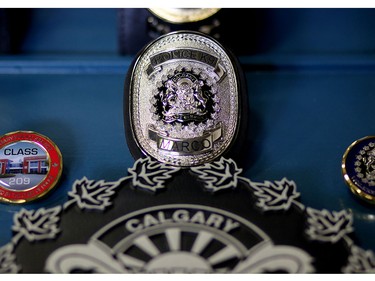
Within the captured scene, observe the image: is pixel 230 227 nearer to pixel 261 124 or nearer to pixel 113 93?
pixel 261 124

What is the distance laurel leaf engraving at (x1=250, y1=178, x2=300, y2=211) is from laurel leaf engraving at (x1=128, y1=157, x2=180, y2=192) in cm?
17

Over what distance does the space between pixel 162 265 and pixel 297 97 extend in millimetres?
564

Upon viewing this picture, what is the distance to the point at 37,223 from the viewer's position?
0.93 m

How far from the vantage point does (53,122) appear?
3.84ft

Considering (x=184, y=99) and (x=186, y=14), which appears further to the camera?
(x=186, y=14)

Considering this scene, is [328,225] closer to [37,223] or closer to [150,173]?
[150,173]

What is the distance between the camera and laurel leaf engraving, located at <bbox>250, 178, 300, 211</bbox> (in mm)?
934

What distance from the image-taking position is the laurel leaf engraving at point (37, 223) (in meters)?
0.91

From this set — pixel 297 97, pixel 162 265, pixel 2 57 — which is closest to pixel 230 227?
pixel 162 265

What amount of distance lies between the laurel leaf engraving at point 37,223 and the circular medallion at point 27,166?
0.23 feet

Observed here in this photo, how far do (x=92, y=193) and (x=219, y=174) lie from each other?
25 centimetres

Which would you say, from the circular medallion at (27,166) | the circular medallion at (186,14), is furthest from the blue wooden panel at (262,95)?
the circular medallion at (186,14)

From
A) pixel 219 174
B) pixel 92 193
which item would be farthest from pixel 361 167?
pixel 92 193

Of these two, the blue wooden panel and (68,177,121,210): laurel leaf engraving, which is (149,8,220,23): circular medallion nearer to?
the blue wooden panel
